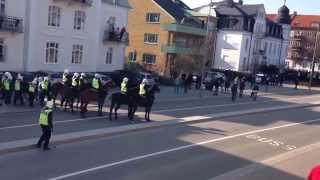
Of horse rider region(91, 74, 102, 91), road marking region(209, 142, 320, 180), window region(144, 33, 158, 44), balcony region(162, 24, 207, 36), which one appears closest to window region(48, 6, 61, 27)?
horse rider region(91, 74, 102, 91)

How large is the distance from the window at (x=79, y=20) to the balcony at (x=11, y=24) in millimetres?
6577

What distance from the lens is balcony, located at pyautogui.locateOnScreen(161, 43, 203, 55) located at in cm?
6309

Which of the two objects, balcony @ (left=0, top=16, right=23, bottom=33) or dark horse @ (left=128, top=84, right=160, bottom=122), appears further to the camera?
balcony @ (left=0, top=16, right=23, bottom=33)

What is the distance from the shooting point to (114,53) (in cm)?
5075

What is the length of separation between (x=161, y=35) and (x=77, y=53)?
22.5 meters

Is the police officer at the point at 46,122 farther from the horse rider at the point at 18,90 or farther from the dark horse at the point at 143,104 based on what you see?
the horse rider at the point at 18,90

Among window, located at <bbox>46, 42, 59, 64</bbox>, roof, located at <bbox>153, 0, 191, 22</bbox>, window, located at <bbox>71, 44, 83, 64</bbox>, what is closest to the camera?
window, located at <bbox>46, 42, 59, 64</bbox>

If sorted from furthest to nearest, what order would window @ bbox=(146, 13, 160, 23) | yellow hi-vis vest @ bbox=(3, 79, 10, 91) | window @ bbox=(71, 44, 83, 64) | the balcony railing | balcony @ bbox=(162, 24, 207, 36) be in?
window @ bbox=(146, 13, 160, 23) → balcony @ bbox=(162, 24, 207, 36) → the balcony railing → window @ bbox=(71, 44, 83, 64) → yellow hi-vis vest @ bbox=(3, 79, 10, 91)

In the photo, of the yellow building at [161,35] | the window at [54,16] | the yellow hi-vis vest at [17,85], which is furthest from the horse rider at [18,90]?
the yellow building at [161,35]

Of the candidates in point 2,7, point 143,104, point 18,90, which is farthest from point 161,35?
point 143,104

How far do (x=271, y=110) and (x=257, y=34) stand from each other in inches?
2086

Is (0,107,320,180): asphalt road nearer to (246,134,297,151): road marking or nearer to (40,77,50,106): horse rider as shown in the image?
(246,134,297,151): road marking

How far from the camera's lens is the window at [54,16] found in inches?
1613

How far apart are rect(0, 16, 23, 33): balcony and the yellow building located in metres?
26.4
